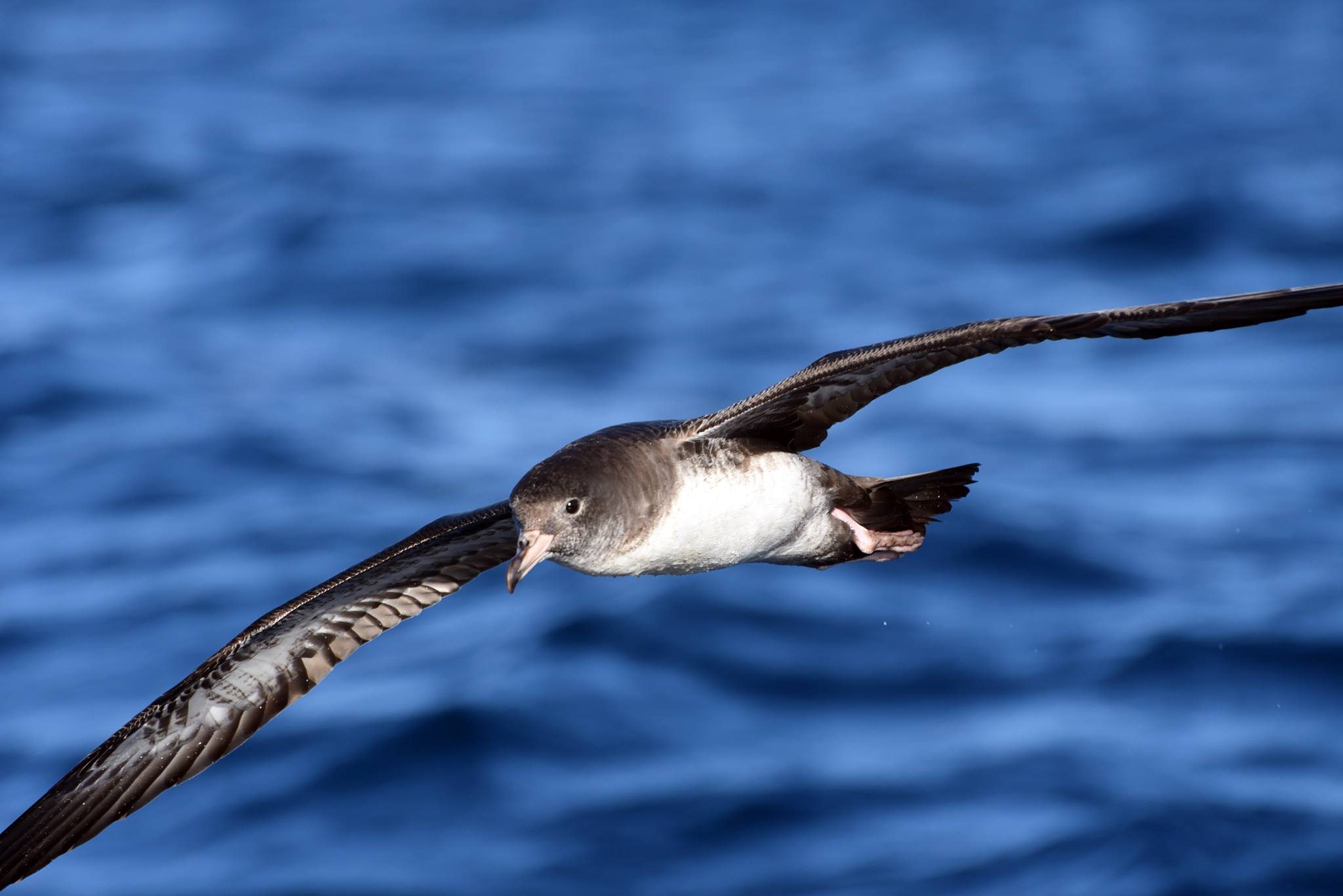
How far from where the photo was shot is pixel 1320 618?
15820 millimetres

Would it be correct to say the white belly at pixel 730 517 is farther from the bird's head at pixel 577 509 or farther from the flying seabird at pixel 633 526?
the bird's head at pixel 577 509

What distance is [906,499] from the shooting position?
809 cm

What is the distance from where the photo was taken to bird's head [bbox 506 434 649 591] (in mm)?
6918

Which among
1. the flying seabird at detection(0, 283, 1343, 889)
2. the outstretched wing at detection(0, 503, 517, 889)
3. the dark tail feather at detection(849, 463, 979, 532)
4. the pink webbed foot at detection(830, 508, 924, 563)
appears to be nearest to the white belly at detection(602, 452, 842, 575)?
the flying seabird at detection(0, 283, 1343, 889)

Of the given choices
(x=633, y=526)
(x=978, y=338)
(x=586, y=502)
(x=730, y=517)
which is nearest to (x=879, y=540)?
(x=730, y=517)

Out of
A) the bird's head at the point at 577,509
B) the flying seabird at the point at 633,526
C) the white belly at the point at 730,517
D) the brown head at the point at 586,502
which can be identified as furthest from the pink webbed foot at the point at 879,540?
the bird's head at the point at 577,509

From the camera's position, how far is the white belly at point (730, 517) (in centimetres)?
734

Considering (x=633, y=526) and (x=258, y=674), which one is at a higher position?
(x=258, y=674)

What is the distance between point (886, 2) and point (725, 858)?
21.6 metres

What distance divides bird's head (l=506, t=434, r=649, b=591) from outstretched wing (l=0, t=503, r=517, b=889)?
1139 mm

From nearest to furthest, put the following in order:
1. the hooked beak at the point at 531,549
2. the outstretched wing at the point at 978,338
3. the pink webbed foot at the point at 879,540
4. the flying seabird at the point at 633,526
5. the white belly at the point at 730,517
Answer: the outstretched wing at the point at 978,338 < the flying seabird at the point at 633,526 < the hooked beak at the point at 531,549 < the white belly at the point at 730,517 < the pink webbed foot at the point at 879,540

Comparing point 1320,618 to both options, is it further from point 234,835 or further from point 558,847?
point 234,835

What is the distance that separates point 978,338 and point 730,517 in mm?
1507

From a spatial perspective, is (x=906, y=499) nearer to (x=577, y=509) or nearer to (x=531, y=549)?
(x=577, y=509)
